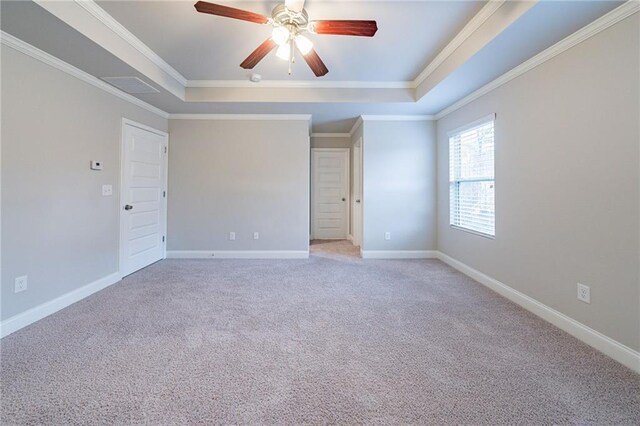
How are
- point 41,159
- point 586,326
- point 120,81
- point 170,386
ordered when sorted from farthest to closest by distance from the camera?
1. point 120,81
2. point 41,159
3. point 586,326
4. point 170,386

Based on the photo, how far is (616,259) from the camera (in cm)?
189

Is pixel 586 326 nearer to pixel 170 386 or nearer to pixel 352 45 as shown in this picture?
pixel 170 386

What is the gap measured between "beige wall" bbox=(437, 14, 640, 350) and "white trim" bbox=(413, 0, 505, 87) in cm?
70

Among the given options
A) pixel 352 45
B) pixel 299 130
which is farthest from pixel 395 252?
pixel 352 45

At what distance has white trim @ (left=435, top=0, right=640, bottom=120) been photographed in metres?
1.80

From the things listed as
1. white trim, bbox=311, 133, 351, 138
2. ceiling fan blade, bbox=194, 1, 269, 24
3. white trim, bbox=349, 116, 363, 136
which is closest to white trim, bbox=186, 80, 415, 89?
white trim, bbox=349, 116, 363, 136

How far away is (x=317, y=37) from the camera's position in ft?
8.75

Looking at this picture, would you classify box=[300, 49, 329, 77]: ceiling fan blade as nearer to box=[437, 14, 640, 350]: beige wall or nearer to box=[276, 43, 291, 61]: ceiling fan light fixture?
box=[276, 43, 291, 61]: ceiling fan light fixture

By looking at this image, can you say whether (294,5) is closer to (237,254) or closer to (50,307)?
(50,307)

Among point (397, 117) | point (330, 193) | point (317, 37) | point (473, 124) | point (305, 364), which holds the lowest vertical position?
point (305, 364)

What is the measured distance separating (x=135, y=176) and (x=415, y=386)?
4027 millimetres

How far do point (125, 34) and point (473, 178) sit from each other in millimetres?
4189

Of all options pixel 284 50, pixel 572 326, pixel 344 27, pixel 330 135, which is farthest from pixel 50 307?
pixel 330 135

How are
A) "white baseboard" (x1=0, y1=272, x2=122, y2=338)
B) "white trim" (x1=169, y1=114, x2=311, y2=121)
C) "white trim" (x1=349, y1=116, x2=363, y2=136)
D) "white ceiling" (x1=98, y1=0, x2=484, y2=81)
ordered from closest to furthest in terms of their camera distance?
"white baseboard" (x1=0, y1=272, x2=122, y2=338) < "white ceiling" (x1=98, y1=0, x2=484, y2=81) < "white trim" (x1=169, y1=114, x2=311, y2=121) < "white trim" (x1=349, y1=116, x2=363, y2=136)
